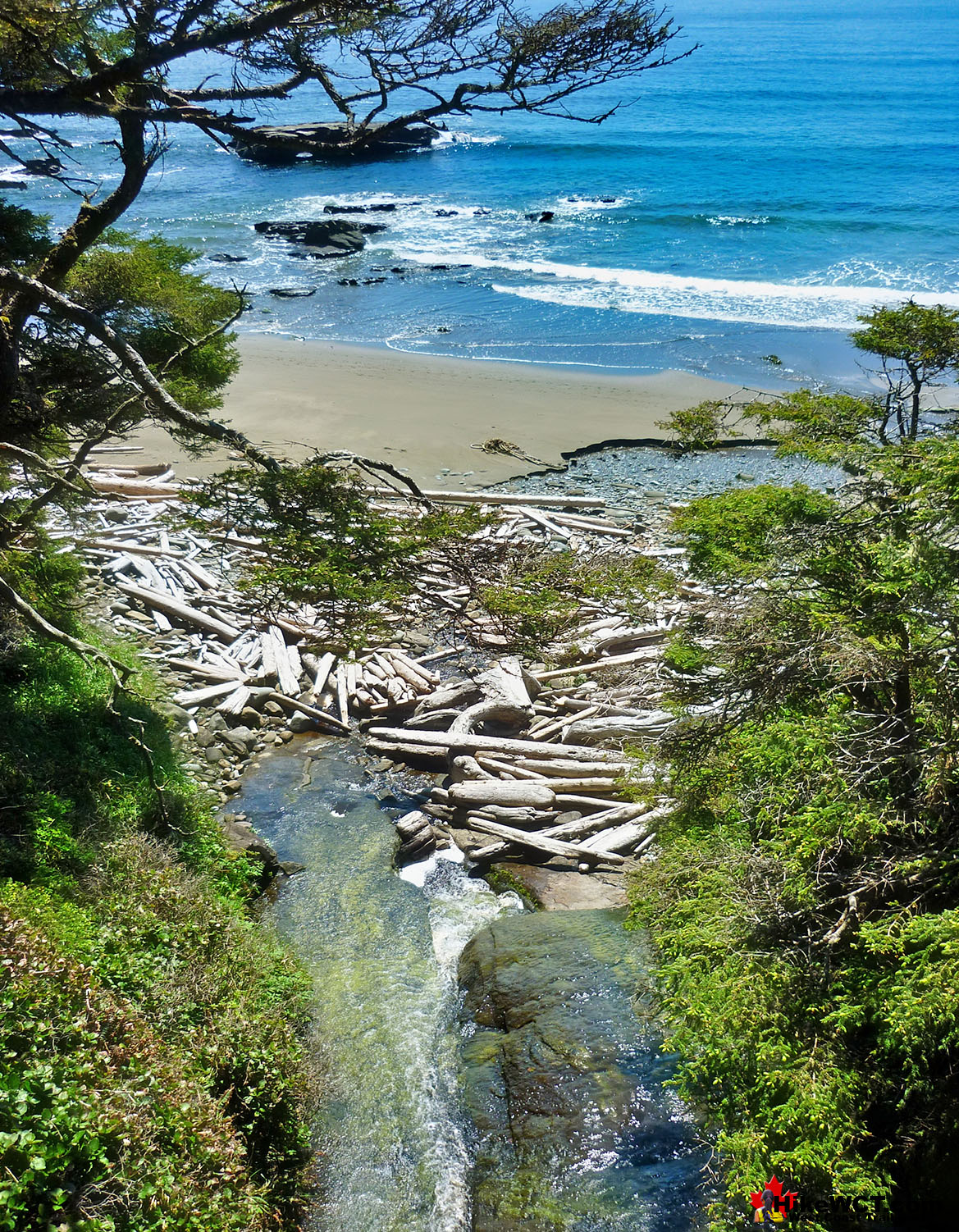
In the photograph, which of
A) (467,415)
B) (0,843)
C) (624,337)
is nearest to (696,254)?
(624,337)

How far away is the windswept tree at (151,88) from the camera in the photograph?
7273mm

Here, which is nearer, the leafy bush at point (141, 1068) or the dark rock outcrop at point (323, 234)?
the leafy bush at point (141, 1068)

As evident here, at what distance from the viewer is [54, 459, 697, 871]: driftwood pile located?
10000 millimetres

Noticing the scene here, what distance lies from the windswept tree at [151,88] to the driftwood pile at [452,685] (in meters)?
1.53

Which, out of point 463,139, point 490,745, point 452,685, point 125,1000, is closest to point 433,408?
point 452,685

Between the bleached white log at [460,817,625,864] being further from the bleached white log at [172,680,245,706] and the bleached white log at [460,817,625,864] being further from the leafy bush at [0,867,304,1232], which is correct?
the bleached white log at [172,680,245,706]

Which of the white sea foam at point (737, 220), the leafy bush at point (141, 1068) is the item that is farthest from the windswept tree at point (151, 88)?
the white sea foam at point (737, 220)

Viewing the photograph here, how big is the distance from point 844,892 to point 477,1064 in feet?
11.9

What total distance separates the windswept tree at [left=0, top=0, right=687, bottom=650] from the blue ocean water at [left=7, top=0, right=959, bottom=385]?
1676cm

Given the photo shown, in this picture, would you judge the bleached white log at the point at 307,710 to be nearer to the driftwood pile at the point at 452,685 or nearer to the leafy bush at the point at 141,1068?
the driftwood pile at the point at 452,685

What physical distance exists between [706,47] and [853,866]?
350 ft

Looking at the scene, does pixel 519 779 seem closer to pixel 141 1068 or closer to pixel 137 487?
pixel 141 1068

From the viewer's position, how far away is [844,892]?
5.37 m

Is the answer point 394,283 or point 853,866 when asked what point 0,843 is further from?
point 394,283
